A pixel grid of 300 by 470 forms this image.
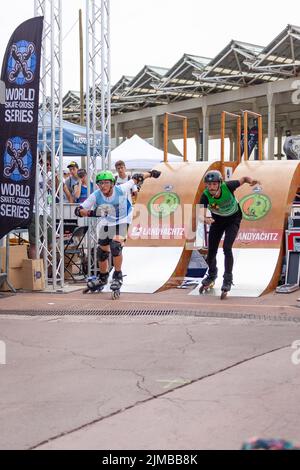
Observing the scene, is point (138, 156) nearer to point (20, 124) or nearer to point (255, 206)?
point (255, 206)

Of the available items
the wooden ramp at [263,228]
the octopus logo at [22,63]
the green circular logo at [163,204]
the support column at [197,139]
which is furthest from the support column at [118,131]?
the octopus logo at [22,63]

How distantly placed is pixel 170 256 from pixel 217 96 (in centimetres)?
2839

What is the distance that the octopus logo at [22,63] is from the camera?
11523mm

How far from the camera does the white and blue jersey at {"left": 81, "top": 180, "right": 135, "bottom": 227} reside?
465 inches

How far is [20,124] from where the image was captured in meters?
11.6

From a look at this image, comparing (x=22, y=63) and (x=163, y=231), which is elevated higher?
(x=22, y=63)

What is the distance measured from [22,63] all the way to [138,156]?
44.3 ft

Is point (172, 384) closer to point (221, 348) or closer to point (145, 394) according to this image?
point (145, 394)

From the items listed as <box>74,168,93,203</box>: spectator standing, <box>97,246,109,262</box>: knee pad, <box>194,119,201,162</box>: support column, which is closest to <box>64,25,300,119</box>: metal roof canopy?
<box>194,119,201,162</box>: support column

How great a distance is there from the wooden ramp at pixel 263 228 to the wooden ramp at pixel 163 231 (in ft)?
2.25

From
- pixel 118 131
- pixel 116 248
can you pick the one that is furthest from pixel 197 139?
pixel 116 248

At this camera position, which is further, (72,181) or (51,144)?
(72,181)

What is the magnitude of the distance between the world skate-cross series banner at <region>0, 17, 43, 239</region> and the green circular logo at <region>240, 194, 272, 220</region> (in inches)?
153

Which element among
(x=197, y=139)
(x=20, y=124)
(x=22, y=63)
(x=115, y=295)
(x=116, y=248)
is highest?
(x=197, y=139)
